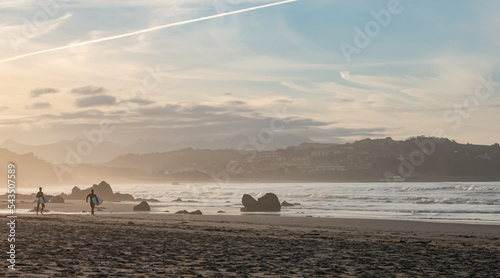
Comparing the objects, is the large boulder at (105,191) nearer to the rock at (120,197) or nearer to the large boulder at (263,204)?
the rock at (120,197)

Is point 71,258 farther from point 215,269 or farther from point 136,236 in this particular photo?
point 136,236

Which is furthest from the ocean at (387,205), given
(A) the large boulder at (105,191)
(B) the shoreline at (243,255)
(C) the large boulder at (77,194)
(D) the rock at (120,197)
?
(B) the shoreline at (243,255)

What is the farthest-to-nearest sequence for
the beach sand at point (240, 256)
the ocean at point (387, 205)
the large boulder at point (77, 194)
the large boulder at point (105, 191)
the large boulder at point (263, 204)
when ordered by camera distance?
the large boulder at point (77, 194) → the large boulder at point (105, 191) → the large boulder at point (263, 204) → the ocean at point (387, 205) → the beach sand at point (240, 256)

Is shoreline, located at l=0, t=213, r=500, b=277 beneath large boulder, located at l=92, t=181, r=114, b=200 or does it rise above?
beneath

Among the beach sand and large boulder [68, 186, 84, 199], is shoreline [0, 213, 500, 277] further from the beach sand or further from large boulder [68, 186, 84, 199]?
large boulder [68, 186, 84, 199]

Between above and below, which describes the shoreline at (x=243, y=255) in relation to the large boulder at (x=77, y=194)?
below

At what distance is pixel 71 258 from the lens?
14.1 m

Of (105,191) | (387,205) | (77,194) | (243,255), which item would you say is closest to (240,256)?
(243,255)

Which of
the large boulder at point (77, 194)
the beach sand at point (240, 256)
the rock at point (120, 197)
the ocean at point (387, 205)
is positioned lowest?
the beach sand at point (240, 256)

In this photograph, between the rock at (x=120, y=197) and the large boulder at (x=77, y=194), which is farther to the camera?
the large boulder at (x=77, y=194)

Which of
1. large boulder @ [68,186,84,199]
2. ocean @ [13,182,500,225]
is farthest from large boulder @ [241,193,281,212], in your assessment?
large boulder @ [68,186,84,199]

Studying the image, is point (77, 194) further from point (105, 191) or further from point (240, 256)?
point (240, 256)

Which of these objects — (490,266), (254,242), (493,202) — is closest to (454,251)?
(490,266)

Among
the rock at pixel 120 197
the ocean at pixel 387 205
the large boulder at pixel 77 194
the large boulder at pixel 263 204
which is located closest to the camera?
the ocean at pixel 387 205
